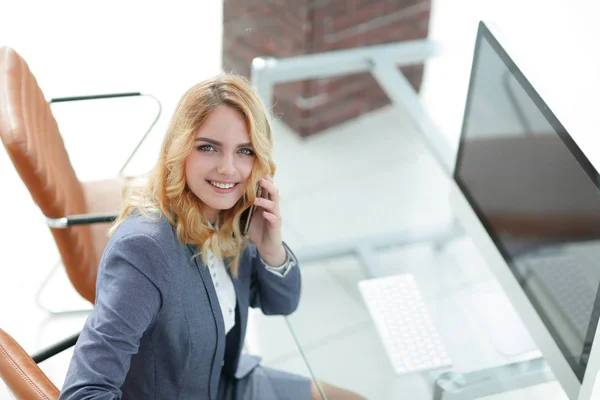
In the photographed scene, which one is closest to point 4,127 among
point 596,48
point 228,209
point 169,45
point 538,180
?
point 228,209

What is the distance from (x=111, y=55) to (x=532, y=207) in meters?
3.00

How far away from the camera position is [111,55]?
4371mm

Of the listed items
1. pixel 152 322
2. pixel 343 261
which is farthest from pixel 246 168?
pixel 343 261

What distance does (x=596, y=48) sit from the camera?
315 centimetres

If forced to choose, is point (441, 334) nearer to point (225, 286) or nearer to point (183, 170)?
point (225, 286)

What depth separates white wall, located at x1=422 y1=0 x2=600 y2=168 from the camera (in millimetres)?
2980

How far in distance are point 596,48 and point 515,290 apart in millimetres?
1539

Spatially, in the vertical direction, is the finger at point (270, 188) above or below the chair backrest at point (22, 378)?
above

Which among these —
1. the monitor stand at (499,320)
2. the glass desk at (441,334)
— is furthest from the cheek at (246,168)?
the monitor stand at (499,320)

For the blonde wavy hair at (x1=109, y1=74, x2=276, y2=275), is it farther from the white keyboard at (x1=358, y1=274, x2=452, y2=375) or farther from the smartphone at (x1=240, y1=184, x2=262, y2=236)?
the white keyboard at (x1=358, y1=274, x2=452, y2=375)

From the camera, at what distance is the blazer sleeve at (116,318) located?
63.1 inches

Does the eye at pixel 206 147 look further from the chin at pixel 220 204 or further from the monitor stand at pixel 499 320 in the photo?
the monitor stand at pixel 499 320

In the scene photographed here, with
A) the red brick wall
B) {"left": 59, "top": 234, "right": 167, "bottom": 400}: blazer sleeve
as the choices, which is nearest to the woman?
{"left": 59, "top": 234, "right": 167, "bottom": 400}: blazer sleeve

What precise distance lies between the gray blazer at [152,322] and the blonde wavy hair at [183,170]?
0.04 metres
